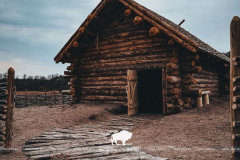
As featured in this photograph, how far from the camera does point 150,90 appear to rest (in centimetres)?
1356

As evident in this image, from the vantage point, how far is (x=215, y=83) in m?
13.9

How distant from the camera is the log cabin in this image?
951cm

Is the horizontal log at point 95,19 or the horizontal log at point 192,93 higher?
the horizontal log at point 95,19

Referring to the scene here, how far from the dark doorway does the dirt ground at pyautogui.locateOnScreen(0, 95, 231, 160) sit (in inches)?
A: 124

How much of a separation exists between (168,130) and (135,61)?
469 centimetres

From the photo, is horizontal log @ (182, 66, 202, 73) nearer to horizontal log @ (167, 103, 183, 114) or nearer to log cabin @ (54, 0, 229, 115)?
log cabin @ (54, 0, 229, 115)

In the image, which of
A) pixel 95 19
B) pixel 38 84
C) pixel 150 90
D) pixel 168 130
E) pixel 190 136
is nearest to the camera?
pixel 190 136

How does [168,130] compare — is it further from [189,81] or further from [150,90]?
[150,90]

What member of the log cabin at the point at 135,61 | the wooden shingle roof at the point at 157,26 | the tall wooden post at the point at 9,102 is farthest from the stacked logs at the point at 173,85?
the tall wooden post at the point at 9,102

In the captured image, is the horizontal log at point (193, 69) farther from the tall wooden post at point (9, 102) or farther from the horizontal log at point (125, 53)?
the tall wooden post at point (9, 102)

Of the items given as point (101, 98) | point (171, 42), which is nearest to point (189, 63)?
point (171, 42)

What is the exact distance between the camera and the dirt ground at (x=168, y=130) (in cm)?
471

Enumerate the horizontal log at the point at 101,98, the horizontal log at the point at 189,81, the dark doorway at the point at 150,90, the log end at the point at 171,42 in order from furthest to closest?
the dark doorway at the point at 150,90
the horizontal log at the point at 101,98
the horizontal log at the point at 189,81
the log end at the point at 171,42

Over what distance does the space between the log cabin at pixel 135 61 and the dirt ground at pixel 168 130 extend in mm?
1042
